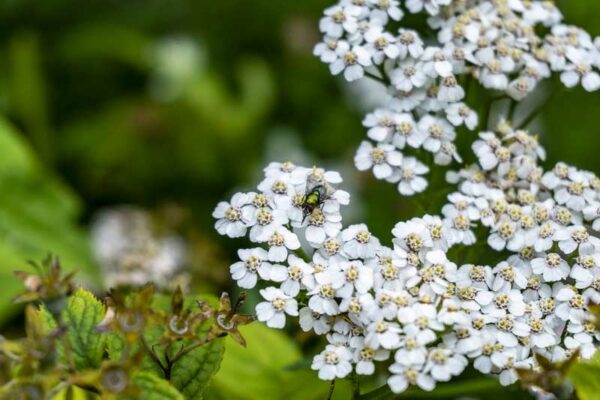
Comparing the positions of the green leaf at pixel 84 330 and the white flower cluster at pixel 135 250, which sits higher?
the green leaf at pixel 84 330

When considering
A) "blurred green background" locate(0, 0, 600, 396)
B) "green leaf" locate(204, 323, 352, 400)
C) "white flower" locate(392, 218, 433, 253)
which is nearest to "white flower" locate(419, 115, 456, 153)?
"white flower" locate(392, 218, 433, 253)

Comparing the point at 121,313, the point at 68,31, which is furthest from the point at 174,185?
the point at 121,313

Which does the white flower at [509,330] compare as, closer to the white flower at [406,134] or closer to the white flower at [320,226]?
the white flower at [320,226]

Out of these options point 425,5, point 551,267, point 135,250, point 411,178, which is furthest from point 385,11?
point 135,250

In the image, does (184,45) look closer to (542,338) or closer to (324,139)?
(324,139)

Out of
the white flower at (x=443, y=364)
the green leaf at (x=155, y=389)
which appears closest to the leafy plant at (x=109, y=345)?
the green leaf at (x=155, y=389)

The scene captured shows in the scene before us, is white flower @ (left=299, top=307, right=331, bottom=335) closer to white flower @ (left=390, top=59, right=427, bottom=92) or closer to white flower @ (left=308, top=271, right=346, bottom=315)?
white flower @ (left=308, top=271, right=346, bottom=315)
